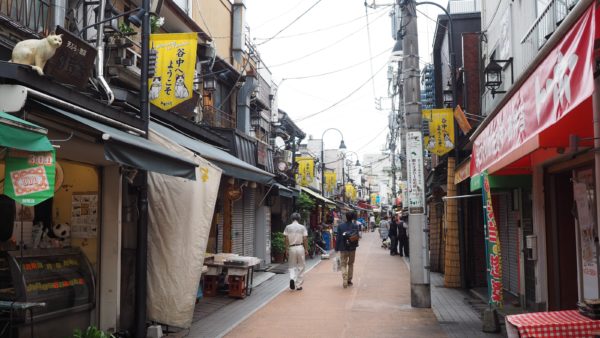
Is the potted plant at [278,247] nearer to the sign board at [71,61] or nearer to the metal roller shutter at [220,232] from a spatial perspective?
the metal roller shutter at [220,232]

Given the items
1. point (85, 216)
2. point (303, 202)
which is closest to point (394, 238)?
point (303, 202)

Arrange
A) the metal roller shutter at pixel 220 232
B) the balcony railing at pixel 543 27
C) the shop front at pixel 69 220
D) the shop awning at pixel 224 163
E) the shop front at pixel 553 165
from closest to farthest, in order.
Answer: the shop front at pixel 553 165 → the shop front at pixel 69 220 → the balcony railing at pixel 543 27 → the shop awning at pixel 224 163 → the metal roller shutter at pixel 220 232

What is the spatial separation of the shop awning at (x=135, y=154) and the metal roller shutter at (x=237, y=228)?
9.73 metres

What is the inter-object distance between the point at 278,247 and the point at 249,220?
263cm

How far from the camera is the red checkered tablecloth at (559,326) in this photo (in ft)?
15.2

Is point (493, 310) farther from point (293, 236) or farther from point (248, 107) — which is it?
point (248, 107)

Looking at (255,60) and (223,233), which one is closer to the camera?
(223,233)

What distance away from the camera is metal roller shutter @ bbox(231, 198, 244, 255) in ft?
56.3

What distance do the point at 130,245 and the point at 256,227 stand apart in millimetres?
11350

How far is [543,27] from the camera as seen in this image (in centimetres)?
973

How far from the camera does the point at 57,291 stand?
7.28 meters

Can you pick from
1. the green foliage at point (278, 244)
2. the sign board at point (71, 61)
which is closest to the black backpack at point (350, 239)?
the green foliage at point (278, 244)

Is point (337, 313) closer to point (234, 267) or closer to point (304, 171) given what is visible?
point (234, 267)

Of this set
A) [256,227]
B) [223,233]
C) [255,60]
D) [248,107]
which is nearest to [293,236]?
[223,233]
